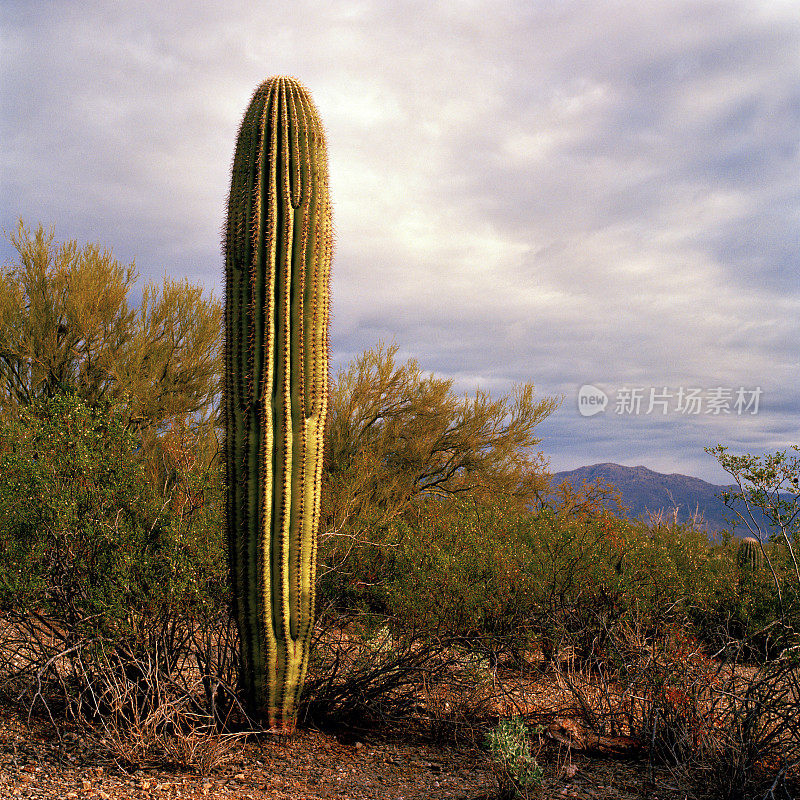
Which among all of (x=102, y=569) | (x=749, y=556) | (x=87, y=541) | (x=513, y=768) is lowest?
(x=513, y=768)

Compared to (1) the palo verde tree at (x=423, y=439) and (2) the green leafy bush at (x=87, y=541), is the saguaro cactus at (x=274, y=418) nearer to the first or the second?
(2) the green leafy bush at (x=87, y=541)

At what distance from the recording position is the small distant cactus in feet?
31.6

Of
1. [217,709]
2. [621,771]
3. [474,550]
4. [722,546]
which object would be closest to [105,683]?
[217,709]

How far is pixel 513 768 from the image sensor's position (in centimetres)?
395

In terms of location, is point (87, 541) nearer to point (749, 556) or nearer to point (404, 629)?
point (404, 629)

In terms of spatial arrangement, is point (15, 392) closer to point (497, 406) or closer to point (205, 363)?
point (205, 363)

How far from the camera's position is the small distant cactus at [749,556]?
31.6 feet

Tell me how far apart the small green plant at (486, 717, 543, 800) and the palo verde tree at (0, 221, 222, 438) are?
404 inches

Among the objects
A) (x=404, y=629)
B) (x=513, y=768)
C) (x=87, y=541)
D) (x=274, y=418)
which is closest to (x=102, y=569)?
(x=87, y=541)

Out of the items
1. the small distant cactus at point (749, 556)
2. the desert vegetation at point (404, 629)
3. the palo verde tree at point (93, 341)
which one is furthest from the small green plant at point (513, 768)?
the palo verde tree at point (93, 341)

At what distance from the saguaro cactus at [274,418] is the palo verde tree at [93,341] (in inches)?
337

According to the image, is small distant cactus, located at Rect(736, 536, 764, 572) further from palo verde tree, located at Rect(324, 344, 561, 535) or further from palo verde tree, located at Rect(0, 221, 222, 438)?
palo verde tree, located at Rect(0, 221, 222, 438)

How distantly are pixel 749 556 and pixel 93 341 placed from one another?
40.2ft

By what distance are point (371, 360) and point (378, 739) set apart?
9.64 meters
